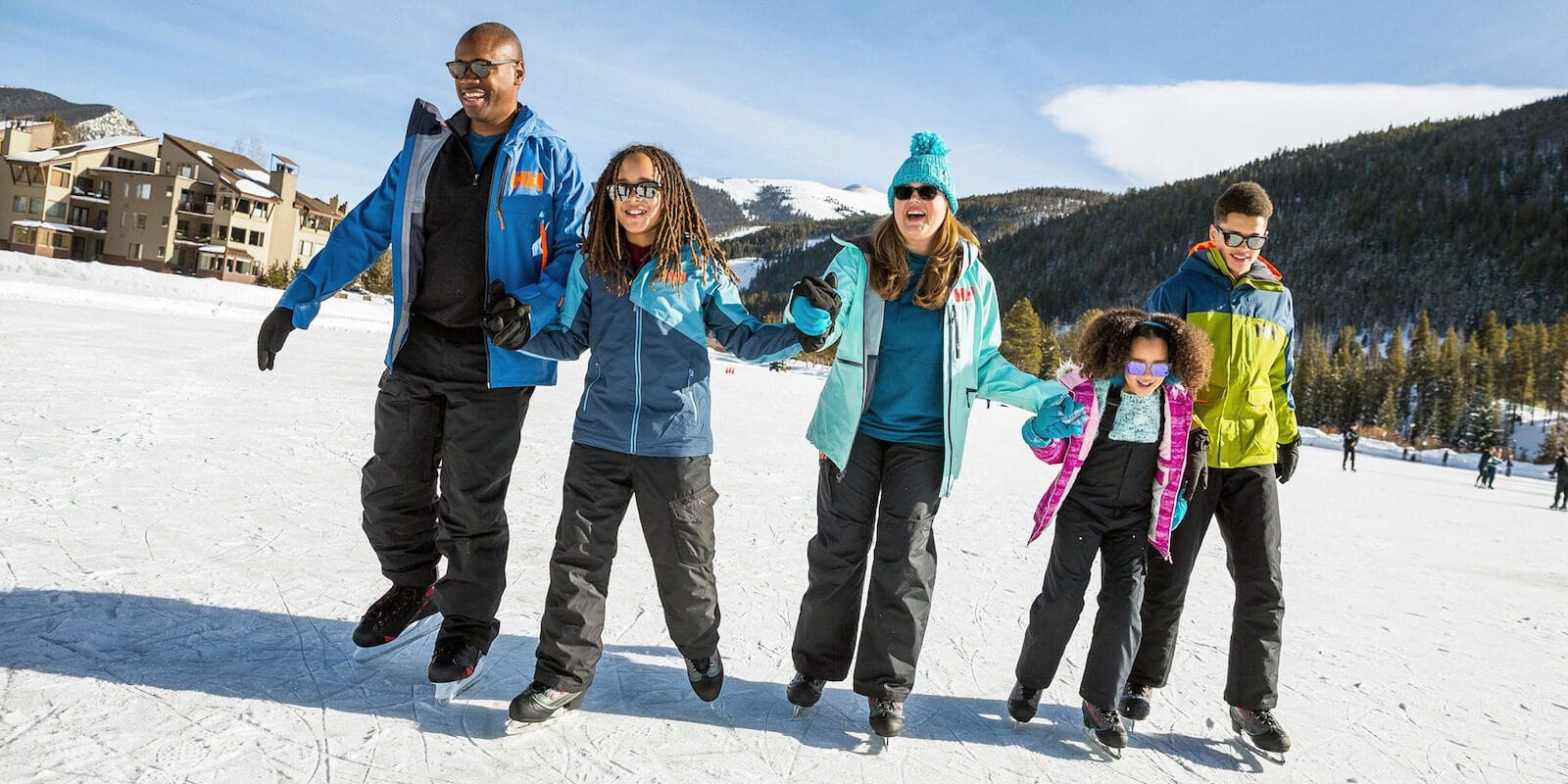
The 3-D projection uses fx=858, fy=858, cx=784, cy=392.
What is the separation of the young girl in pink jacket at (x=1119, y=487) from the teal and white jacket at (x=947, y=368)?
0.15 m

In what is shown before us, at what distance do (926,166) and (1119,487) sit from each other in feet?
3.59

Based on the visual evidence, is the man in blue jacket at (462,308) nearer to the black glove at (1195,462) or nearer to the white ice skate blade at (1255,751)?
the black glove at (1195,462)

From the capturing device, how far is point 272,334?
8.15 feet

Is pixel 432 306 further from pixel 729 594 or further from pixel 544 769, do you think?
pixel 729 594

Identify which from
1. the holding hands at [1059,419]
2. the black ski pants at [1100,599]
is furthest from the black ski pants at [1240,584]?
the holding hands at [1059,419]

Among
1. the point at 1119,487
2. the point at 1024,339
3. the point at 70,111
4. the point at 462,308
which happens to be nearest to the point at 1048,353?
the point at 1024,339

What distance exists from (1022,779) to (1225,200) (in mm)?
1856

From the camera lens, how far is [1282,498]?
33.5 feet

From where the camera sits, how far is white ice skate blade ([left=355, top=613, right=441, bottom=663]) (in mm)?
2535

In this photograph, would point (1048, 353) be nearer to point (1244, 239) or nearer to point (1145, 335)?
point (1244, 239)

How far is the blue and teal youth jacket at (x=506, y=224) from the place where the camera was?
2.47 metres

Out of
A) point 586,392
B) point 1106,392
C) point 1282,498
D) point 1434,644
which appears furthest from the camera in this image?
point 1282,498

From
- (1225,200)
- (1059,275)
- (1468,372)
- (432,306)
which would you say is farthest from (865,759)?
(1059,275)

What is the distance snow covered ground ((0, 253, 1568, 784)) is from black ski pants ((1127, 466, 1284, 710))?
0.20m
